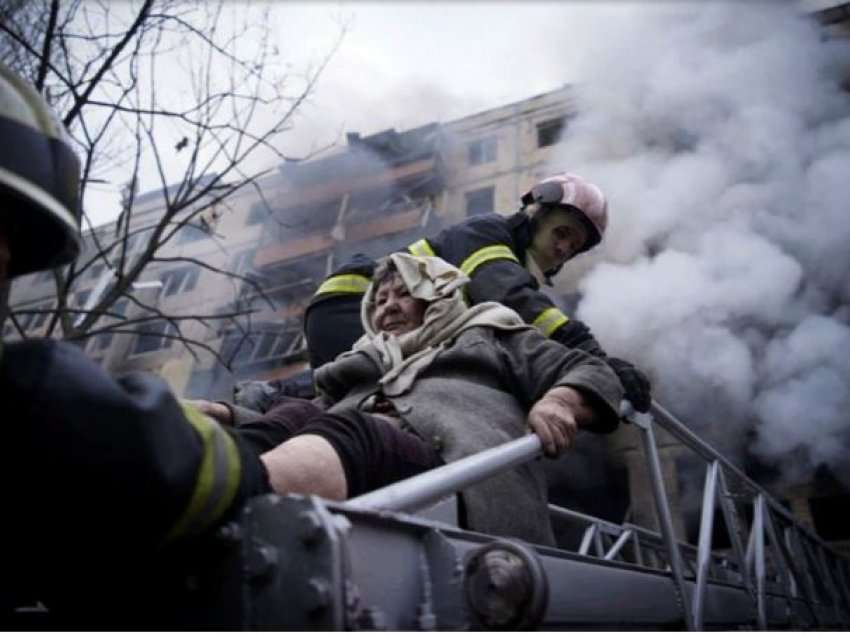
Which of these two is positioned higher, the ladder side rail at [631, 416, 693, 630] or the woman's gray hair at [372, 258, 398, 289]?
the woman's gray hair at [372, 258, 398, 289]

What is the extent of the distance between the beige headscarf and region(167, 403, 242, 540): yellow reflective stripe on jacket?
110 centimetres

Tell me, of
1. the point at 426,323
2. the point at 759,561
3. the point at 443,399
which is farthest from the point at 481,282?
the point at 759,561

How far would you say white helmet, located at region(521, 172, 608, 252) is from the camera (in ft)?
11.3

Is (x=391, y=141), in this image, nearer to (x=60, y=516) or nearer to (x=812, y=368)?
(x=812, y=368)

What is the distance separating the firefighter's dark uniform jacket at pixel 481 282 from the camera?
2596 millimetres

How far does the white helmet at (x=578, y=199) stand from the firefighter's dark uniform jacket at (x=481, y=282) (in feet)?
0.65

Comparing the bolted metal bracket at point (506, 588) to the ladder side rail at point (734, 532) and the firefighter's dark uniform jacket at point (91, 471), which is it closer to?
the firefighter's dark uniform jacket at point (91, 471)

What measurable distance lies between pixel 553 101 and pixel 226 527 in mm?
18154

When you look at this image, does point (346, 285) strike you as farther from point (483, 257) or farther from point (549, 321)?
point (549, 321)

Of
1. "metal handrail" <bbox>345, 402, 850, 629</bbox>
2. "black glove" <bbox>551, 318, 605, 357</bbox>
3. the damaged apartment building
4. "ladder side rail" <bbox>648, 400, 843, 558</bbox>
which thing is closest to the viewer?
"metal handrail" <bbox>345, 402, 850, 629</bbox>

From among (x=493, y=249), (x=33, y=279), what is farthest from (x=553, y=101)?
(x=493, y=249)

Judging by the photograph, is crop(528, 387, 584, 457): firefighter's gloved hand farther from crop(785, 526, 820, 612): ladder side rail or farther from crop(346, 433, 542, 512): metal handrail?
crop(785, 526, 820, 612): ladder side rail

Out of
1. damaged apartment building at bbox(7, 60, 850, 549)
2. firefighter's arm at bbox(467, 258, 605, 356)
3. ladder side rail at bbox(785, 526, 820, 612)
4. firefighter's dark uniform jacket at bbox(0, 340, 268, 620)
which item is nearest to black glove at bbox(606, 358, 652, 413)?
firefighter's arm at bbox(467, 258, 605, 356)

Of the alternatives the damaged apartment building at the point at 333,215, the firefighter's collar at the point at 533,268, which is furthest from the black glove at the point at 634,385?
the damaged apartment building at the point at 333,215
